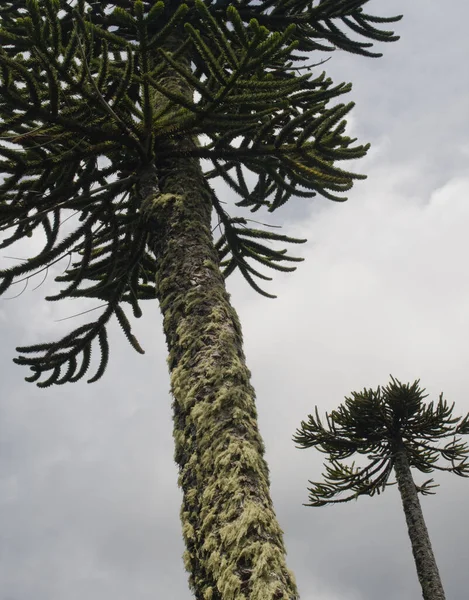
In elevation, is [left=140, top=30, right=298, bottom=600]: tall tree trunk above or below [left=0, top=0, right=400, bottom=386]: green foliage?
below

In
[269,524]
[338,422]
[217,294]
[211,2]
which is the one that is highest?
[211,2]

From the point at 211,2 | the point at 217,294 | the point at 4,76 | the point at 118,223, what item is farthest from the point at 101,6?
the point at 217,294

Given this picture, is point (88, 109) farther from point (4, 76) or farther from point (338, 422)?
point (338, 422)

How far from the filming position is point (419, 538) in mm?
9758

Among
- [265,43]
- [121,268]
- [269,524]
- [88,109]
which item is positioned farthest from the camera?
[121,268]

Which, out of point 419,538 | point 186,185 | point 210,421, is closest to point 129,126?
point 186,185

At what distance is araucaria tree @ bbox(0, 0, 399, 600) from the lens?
272 centimetres

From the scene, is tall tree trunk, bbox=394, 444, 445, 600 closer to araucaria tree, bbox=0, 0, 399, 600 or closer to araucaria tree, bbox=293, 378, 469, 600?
araucaria tree, bbox=293, 378, 469, 600

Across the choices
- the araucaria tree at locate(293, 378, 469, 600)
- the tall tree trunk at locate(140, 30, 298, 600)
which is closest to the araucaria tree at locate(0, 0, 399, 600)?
the tall tree trunk at locate(140, 30, 298, 600)

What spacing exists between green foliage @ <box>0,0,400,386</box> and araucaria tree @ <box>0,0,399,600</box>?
0.02 m

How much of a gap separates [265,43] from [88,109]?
4.35ft

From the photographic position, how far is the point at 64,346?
5.80 m

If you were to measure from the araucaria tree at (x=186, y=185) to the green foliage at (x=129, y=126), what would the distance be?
0.02m

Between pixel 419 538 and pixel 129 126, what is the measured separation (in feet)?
28.9
